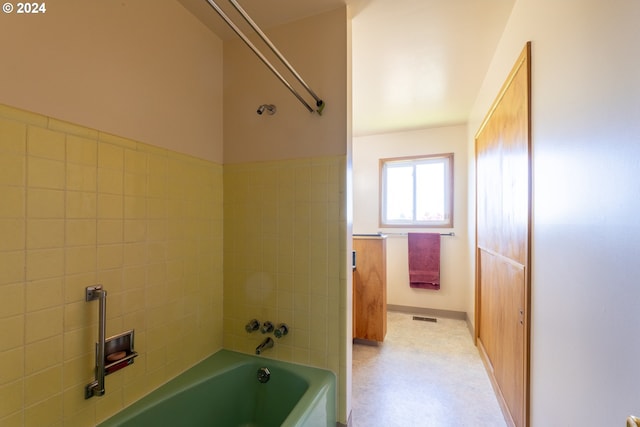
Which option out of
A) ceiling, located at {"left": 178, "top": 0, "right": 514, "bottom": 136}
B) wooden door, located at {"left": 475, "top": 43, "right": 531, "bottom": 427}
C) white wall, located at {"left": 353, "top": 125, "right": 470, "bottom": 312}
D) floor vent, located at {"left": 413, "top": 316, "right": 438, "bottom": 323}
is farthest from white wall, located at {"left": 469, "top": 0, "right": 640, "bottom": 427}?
white wall, located at {"left": 353, "top": 125, "right": 470, "bottom": 312}

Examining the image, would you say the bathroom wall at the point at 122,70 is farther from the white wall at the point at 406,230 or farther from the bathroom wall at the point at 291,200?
the white wall at the point at 406,230

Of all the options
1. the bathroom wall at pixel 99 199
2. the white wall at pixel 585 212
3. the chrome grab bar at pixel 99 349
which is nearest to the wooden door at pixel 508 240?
the white wall at pixel 585 212

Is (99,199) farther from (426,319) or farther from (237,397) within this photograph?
(426,319)

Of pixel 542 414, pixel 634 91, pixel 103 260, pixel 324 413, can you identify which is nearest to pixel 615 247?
pixel 634 91

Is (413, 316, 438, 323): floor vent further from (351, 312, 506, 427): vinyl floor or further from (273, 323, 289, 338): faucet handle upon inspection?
(273, 323, 289, 338): faucet handle

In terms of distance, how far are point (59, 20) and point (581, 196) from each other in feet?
6.62

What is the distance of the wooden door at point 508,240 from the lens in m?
1.30

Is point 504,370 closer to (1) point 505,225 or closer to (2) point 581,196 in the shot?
(1) point 505,225

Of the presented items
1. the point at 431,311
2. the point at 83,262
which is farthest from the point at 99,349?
the point at 431,311

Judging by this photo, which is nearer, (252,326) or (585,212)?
(585,212)

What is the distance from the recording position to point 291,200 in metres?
1.62

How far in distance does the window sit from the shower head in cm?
253

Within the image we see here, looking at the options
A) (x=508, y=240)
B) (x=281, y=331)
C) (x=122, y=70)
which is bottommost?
(x=281, y=331)

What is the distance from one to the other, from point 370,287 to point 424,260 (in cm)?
130
